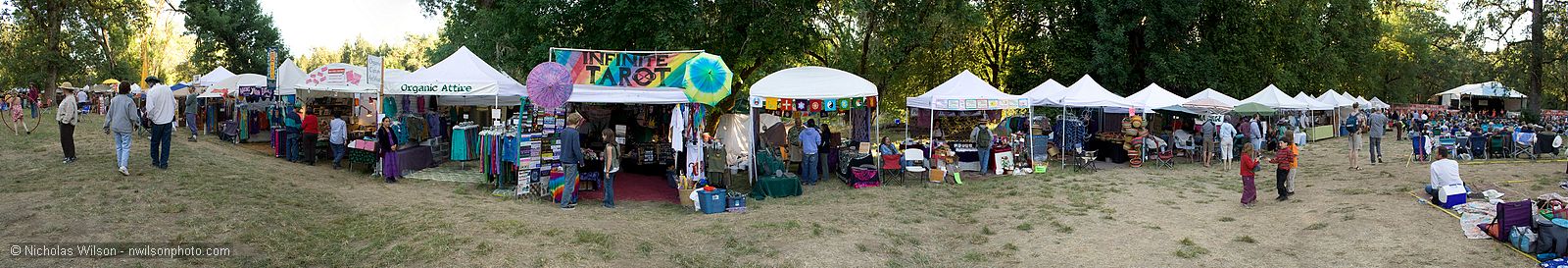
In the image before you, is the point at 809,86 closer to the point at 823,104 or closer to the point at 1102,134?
the point at 823,104

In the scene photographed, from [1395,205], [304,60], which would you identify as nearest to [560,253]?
[1395,205]

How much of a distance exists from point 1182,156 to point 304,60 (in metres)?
81.9

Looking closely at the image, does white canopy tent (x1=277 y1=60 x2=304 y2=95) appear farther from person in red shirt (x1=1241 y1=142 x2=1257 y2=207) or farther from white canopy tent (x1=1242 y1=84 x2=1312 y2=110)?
white canopy tent (x1=1242 y1=84 x2=1312 y2=110)

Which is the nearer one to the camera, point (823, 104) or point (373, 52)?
point (823, 104)

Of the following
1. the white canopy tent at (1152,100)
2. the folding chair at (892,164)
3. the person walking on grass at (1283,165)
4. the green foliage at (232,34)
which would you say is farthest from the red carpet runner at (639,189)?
the green foliage at (232,34)

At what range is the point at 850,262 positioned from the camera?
23.7 feet

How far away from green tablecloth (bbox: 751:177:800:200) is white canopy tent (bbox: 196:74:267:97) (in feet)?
36.7

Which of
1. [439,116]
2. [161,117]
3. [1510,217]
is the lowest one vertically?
[1510,217]

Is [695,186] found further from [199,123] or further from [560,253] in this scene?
[199,123]

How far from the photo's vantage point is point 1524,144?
15.3 metres

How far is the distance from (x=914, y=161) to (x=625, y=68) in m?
5.11

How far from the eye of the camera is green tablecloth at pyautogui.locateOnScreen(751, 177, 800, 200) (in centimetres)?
1126

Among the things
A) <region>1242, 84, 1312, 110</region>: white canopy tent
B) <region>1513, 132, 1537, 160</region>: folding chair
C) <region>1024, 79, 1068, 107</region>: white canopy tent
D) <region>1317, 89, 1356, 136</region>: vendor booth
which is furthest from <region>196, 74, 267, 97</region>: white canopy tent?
<region>1317, 89, 1356, 136</region>: vendor booth

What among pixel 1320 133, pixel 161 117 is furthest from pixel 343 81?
pixel 1320 133
